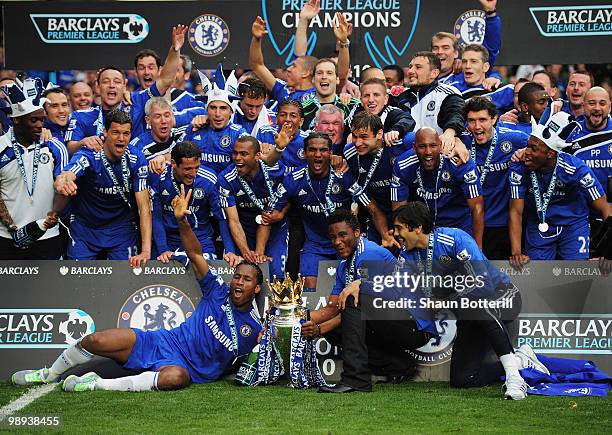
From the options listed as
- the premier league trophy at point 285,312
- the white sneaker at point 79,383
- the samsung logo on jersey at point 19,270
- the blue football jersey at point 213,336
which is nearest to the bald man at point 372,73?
the premier league trophy at point 285,312

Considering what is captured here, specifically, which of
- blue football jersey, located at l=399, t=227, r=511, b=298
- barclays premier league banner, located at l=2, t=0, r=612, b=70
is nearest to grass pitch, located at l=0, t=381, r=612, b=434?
blue football jersey, located at l=399, t=227, r=511, b=298

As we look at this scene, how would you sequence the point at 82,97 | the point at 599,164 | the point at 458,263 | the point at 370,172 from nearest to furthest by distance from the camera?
the point at 458,263 → the point at 370,172 → the point at 599,164 → the point at 82,97

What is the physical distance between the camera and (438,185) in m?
9.15

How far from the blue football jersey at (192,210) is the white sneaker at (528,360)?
8.72ft

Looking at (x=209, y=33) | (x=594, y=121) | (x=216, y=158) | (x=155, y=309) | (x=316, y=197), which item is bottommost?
(x=155, y=309)

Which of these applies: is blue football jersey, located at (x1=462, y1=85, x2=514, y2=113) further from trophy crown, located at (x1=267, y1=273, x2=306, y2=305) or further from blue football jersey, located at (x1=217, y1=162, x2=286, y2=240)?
trophy crown, located at (x1=267, y1=273, x2=306, y2=305)

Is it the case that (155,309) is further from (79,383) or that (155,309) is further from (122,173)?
(122,173)

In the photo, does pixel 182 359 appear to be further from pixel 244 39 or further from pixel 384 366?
pixel 244 39

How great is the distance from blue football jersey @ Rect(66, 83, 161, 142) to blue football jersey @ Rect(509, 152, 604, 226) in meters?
3.63

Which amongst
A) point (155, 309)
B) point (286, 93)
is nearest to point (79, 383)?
point (155, 309)

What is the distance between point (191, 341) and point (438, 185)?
8.09 feet

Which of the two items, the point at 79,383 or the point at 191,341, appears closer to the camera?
the point at 79,383

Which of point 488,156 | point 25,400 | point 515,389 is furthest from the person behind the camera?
point 488,156

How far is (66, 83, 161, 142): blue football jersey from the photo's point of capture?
10.3 meters
